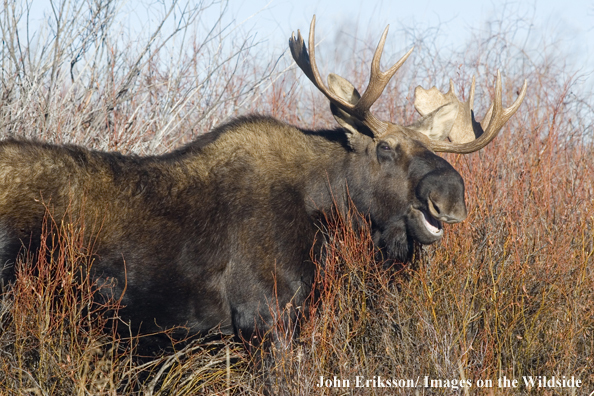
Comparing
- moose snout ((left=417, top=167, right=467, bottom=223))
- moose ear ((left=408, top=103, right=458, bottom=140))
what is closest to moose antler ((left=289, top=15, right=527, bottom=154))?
moose ear ((left=408, top=103, right=458, bottom=140))

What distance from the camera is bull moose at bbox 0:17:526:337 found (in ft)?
13.6

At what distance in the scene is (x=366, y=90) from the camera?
4.57 meters

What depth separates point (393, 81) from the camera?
356 inches

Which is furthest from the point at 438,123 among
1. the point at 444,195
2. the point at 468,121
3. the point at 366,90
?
the point at 444,195

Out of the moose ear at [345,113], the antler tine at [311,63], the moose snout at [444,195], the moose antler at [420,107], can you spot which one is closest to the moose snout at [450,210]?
the moose snout at [444,195]

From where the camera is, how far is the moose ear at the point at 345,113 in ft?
15.5

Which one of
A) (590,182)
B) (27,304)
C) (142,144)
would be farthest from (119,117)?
(590,182)

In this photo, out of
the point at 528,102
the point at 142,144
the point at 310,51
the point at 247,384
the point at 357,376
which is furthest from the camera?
the point at 528,102

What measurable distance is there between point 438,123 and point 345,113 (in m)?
0.79

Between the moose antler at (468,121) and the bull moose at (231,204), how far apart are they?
1.24ft

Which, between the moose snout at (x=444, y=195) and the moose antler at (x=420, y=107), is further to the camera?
the moose antler at (x=420, y=107)

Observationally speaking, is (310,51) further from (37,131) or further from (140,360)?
(37,131)

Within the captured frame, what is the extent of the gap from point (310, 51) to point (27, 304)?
2.42 metres

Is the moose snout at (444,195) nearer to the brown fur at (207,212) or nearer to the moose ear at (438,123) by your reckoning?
the brown fur at (207,212)
